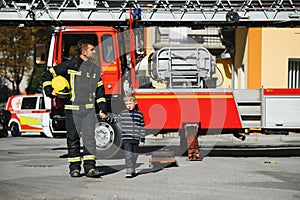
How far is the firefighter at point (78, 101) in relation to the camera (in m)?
9.27

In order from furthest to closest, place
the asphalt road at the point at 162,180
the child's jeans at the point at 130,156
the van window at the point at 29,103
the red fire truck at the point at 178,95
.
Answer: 1. the van window at the point at 29,103
2. the red fire truck at the point at 178,95
3. the child's jeans at the point at 130,156
4. the asphalt road at the point at 162,180

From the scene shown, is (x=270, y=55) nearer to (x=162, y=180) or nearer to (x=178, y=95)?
(x=178, y=95)

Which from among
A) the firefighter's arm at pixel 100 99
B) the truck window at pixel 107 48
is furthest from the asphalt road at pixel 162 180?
the truck window at pixel 107 48

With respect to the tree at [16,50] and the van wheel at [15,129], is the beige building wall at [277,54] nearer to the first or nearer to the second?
the van wheel at [15,129]

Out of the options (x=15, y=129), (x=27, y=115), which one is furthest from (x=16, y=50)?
(x=27, y=115)

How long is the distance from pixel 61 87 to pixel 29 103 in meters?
14.2

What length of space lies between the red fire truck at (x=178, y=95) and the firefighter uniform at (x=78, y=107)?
2598mm

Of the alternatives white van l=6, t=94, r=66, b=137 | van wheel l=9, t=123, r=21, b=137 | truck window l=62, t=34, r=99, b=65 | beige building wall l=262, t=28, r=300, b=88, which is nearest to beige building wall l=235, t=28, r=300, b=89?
beige building wall l=262, t=28, r=300, b=88

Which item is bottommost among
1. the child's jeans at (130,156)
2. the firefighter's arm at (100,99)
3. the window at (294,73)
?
the child's jeans at (130,156)

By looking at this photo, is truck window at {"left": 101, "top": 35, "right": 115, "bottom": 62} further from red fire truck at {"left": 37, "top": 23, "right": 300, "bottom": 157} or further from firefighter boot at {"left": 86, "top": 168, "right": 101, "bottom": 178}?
firefighter boot at {"left": 86, "top": 168, "right": 101, "bottom": 178}

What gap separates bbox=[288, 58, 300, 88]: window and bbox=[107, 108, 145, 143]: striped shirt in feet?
41.0

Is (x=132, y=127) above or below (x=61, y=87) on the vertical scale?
below

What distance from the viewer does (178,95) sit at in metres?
11.9

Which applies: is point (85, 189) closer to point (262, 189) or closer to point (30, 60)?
point (262, 189)
